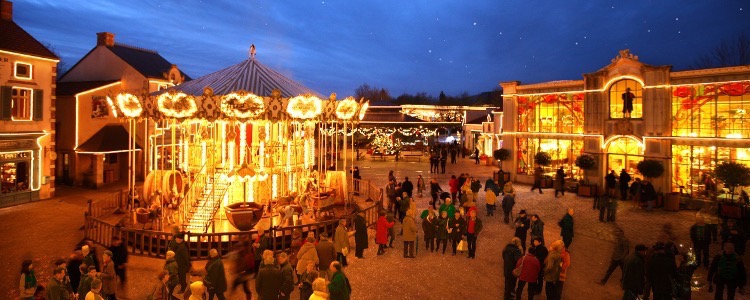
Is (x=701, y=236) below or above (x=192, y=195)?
below

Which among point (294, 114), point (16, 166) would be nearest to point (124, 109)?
point (294, 114)

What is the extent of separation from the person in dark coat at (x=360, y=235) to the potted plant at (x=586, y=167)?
43.9ft

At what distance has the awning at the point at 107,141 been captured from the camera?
23.0 m

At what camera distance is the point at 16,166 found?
1888 cm

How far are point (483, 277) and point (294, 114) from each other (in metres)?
7.31

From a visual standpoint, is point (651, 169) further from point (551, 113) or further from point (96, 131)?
point (96, 131)

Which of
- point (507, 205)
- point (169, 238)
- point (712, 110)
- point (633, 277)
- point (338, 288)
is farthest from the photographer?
point (712, 110)

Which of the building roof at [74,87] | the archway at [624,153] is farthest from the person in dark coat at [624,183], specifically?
the building roof at [74,87]

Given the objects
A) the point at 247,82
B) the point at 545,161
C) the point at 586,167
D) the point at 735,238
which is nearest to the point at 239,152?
the point at 247,82

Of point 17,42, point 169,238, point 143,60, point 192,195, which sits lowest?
point 169,238

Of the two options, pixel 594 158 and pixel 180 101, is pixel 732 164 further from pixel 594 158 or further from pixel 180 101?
pixel 180 101

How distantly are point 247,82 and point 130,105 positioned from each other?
11.4ft

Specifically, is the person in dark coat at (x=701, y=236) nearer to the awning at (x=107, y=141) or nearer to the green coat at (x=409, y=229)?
the green coat at (x=409, y=229)

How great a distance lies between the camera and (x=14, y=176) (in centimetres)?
1875
